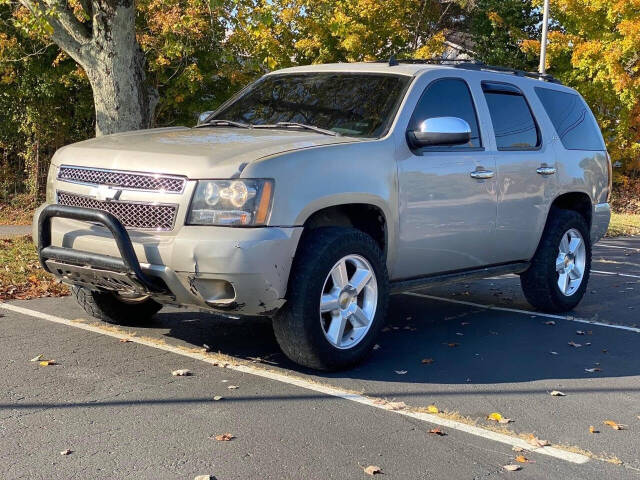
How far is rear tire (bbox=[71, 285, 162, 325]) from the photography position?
6.53 m

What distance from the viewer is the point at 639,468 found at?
413 centimetres

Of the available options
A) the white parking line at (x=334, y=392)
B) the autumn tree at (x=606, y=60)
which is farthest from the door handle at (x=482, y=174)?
the autumn tree at (x=606, y=60)

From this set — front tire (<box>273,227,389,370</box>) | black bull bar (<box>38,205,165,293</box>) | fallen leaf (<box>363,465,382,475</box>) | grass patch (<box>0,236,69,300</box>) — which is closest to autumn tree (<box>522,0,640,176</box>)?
grass patch (<box>0,236,69,300</box>)

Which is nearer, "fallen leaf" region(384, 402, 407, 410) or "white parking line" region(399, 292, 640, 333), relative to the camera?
"fallen leaf" region(384, 402, 407, 410)

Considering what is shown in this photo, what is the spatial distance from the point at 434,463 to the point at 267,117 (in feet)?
10.7

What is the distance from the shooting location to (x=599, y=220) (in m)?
8.38

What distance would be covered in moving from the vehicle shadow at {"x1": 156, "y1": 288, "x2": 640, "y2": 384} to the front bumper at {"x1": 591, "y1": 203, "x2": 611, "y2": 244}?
1.18 meters

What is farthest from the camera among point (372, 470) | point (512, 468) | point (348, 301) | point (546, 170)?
point (546, 170)

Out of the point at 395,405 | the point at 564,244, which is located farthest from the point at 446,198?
the point at 564,244

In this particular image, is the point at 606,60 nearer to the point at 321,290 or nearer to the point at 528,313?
the point at 528,313

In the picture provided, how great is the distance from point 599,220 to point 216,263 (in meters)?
4.77

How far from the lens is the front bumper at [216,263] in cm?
493

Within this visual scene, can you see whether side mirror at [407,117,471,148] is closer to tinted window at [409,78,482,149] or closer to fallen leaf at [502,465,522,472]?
tinted window at [409,78,482,149]

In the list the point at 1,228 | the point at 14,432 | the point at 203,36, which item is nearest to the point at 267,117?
the point at 14,432
